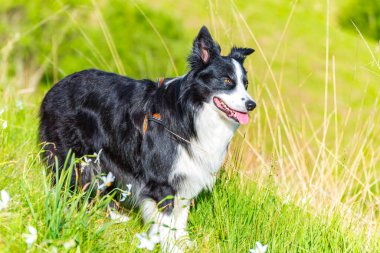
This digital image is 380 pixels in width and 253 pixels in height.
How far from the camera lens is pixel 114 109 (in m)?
4.39

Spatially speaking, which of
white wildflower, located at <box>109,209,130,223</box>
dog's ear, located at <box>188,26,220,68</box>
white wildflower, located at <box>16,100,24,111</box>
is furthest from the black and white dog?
white wildflower, located at <box>16,100,24,111</box>

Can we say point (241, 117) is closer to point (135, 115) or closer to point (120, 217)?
point (135, 115)

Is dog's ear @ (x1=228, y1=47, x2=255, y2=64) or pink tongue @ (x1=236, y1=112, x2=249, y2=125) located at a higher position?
dog's ear @ (x1=228, y1=47, x2=255, y2=64)

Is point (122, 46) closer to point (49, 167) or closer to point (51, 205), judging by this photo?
point (49, 167)

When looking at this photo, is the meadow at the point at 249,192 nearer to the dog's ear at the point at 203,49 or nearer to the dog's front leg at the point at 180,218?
the dog's front leg at the point at 180,218

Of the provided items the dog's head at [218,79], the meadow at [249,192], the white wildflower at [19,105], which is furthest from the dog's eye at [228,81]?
the white wildflower at [19,105]

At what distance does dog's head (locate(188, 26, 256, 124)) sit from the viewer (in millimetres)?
3819

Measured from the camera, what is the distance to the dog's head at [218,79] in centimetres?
382

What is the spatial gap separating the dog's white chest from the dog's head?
0.38ft

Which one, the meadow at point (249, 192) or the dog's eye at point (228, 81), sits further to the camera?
the dog's eye at point (228, 81)

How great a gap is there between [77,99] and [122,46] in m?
9.63

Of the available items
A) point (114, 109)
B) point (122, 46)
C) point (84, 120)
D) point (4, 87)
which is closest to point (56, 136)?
point (84, 120)

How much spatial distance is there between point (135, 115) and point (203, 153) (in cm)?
56

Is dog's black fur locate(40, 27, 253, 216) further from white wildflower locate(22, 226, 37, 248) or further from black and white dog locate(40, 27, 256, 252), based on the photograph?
white wildflower locate(22, 226, 37, 248)
